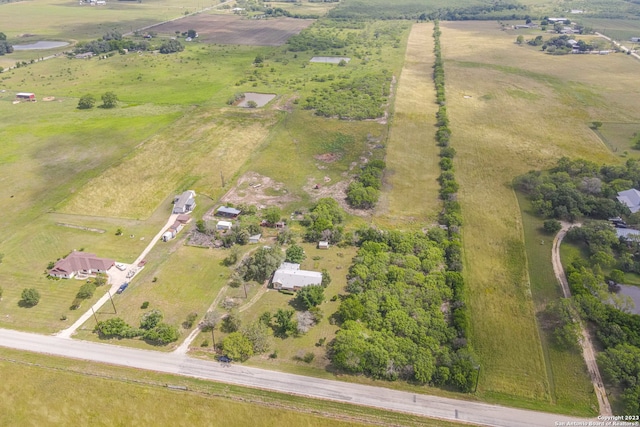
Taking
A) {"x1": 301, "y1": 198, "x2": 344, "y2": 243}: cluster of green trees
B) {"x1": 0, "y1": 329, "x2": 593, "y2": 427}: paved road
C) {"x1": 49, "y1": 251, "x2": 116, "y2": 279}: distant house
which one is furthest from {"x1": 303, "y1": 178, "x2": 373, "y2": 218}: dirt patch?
{"x1": 49, "y1": 251, "x2": 116, "y2": 279}: distant house

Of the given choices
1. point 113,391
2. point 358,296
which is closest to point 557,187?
point 358,296

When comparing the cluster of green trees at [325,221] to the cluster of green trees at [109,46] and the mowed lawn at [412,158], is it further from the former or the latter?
the cluster of green trees at [109,46]

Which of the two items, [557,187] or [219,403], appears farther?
[557,187]

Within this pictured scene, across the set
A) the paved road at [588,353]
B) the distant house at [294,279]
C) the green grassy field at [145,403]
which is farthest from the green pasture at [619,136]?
the green grassy field at [145,403]

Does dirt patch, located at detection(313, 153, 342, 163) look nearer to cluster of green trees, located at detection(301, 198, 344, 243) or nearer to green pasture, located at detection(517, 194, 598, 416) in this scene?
cluster of green trees, located at detection(301, 198, 344, 243)

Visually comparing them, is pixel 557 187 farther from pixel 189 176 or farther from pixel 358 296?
pixel 189 176

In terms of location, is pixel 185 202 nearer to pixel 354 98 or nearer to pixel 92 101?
pixel 92 101

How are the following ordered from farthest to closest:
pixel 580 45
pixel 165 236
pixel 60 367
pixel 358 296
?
pixel 580 45 → pixel 165 236 → pixel 358 296 → pixel 60 367
